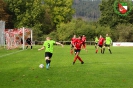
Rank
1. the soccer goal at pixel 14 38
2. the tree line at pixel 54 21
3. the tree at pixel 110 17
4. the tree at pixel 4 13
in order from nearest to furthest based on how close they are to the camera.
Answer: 1. the soccer goal at pixel 14 38
2. the tree at pixel 4 13
3. the tree line at pixel 54 21
4. the tree at pixel 110 17

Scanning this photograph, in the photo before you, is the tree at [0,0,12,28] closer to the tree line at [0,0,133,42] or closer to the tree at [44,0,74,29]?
the tree line at [0,0,133,42]

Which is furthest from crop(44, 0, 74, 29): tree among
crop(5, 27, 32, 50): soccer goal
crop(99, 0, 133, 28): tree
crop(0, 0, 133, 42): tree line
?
crop(5, 27, 32, 50): soccer goal

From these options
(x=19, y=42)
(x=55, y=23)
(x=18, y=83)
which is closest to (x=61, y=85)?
(x=18, y=83)

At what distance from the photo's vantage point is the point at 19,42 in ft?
165

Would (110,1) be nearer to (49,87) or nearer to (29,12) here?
(29,12)

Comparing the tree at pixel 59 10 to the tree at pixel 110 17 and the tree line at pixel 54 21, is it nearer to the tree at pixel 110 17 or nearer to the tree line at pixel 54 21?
the tree line at pixel 54 21

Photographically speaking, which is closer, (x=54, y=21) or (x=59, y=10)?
(x=59, y=10)

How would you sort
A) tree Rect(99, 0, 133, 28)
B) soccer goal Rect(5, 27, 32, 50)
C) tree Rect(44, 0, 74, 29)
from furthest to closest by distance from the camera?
tree Rect(99, 0, 133, 28) → tree Rect(44, 0, 74, 29) → soccer goal Rect(5, 27, 32, 50)

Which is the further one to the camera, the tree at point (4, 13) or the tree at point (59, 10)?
the tree at point (59, 10)

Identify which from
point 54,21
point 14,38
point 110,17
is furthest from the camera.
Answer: point 110,17

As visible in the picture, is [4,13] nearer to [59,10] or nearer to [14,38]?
[59,10]

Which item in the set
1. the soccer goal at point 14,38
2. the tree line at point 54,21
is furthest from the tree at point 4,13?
the soccer goal at point 14,38

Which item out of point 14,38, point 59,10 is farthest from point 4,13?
point 14,38

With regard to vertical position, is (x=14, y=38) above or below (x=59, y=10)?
below
